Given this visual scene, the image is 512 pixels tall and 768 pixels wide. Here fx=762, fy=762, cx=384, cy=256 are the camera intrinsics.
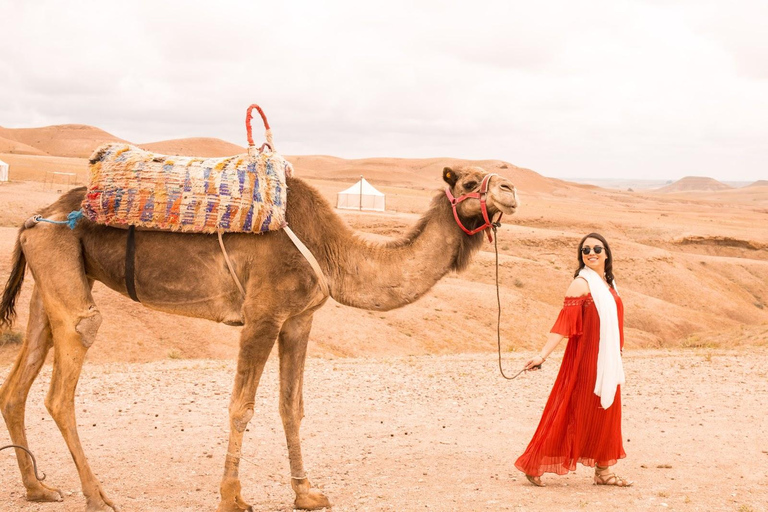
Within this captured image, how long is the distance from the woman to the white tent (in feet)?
145

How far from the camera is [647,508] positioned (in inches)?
243

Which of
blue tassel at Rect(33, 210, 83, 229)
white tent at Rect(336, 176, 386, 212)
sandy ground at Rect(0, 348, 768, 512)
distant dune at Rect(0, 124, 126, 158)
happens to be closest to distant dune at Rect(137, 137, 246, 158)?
distant dune at Rect(0, 124, 126, 158)

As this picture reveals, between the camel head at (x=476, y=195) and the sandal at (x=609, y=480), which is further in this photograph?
the sandal at (x=609, y=480)

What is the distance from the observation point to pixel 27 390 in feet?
20.7

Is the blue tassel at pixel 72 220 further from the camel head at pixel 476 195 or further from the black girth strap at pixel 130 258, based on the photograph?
the camel head at pixel 476 195

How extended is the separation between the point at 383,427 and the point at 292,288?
153 inches

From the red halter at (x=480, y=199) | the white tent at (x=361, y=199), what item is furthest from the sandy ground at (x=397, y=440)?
the white tent at (x=361, y=199)

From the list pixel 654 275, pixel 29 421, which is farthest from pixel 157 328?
pixel 654 275

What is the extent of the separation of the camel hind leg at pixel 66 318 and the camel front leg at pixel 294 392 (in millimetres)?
1461

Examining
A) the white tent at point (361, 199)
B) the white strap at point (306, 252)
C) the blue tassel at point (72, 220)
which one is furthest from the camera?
the white tent at point (361, 199)

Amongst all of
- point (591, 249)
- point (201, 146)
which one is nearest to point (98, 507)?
point (591, 249)

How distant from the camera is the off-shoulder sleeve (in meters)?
6.68

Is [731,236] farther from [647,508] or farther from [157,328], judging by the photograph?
[647,508]

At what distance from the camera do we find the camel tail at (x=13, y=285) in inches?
259
